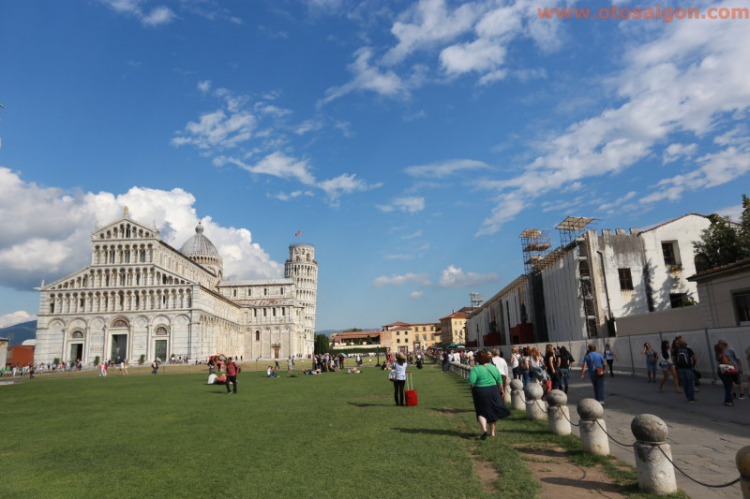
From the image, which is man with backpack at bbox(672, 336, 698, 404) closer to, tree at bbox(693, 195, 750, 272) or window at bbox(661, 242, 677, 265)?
tree at bbox(693, 195, 750, 272)

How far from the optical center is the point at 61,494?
6145 mm

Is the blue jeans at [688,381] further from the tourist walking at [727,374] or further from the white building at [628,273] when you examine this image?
the white building at [628,273]

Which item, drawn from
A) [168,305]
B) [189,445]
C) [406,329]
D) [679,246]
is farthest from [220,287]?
[189,445]

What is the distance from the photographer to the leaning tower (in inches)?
4414

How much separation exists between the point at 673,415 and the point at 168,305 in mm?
66221

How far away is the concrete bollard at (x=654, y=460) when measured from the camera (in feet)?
17.9

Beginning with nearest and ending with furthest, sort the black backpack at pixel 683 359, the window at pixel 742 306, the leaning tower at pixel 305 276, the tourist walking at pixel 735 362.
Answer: the tourist walking at pixel 735 362
the black backpack at pixel 683 359
the window at pixel 742 306
the leaning tower at pixel 305 276

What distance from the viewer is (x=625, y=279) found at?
36.5 m

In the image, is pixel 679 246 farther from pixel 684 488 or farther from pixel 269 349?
pixel 269 349

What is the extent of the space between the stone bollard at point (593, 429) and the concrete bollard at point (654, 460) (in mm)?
1607

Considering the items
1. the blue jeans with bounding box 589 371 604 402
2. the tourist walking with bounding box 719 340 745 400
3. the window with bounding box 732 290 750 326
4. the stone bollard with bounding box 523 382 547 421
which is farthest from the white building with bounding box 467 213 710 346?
the stone bollard with bounding box 523 382 547 421

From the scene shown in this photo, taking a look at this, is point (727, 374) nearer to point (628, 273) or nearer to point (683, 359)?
point (683, 359)

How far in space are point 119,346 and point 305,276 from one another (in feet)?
174

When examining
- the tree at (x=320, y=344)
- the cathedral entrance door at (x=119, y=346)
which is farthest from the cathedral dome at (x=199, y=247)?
the cathedral entrance door at (x=119, y=346)
